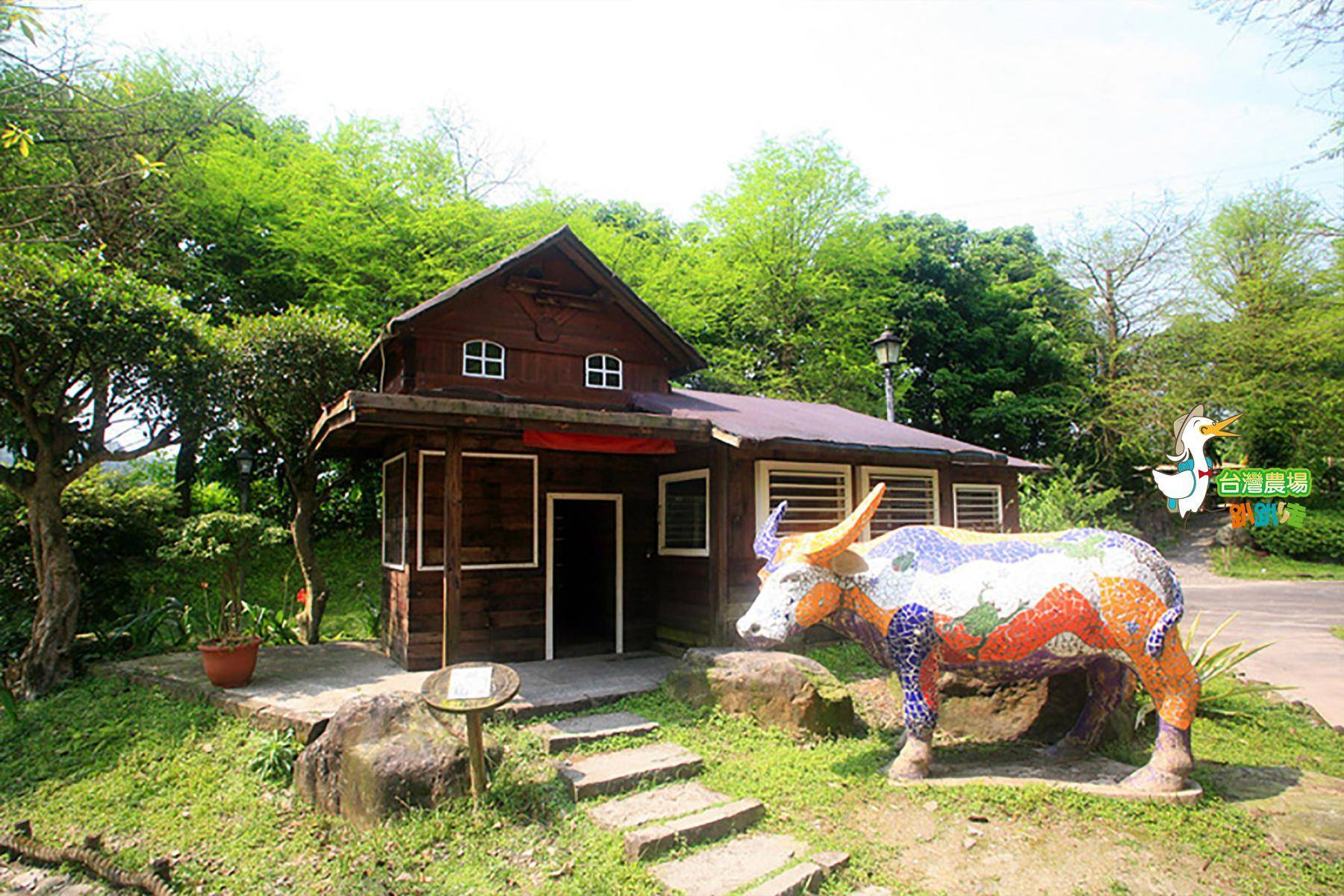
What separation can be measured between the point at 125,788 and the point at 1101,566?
23.2 ft

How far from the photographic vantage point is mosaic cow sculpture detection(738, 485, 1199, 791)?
4.81 m

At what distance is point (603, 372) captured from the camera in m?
9.83

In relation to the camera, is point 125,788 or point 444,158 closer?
point 125,788

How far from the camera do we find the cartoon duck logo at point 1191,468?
9266 mm

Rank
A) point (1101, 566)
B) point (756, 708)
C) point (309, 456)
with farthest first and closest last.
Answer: point (309, 456)
point (756, 708)
point (1101, 566)

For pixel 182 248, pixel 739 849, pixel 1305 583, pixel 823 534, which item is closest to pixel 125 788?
pixel 739 849

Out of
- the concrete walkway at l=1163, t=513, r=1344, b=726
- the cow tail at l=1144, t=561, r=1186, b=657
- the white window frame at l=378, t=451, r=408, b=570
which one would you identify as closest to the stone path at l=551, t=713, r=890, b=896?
the cow tail at l=1144, t=561, r=1186, b=657

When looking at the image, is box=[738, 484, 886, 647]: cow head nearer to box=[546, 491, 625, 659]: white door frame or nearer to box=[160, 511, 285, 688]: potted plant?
box=[546, 491, 625, 659]: white door frame

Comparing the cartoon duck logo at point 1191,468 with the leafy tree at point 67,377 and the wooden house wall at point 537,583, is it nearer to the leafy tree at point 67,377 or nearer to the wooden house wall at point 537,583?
the wooden house wall at point 537,583

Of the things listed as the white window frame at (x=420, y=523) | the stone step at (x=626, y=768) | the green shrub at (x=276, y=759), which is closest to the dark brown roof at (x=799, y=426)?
the white window frame at (x=420, y=523)

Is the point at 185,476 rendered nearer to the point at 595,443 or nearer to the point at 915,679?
the point at 595,443

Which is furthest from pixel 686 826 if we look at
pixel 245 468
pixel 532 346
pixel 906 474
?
pixel 245 468

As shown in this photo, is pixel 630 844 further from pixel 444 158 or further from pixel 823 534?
pixel 444 158

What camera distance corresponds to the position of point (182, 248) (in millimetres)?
16906
